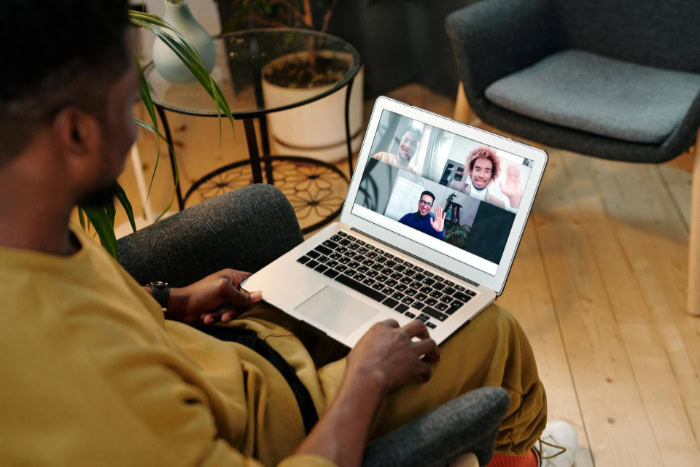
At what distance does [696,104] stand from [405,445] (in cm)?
120

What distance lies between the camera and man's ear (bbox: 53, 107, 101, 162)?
56 cm

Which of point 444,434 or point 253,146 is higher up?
point 444,434

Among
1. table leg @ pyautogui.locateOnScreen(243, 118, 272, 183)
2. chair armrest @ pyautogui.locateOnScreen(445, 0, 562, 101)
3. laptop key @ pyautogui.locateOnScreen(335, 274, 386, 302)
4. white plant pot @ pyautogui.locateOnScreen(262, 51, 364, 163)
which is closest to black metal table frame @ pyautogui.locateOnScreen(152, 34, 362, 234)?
table leg @ pyautogui.locateOnScreen(243, 118, 272, 183)

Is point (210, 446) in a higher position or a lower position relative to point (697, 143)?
higher

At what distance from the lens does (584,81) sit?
1.88 m

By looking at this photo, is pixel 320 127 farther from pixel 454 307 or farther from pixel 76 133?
pixel 76 133

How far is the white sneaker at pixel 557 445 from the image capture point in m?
1.33

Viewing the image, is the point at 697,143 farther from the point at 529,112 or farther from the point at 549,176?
the point at 549,176

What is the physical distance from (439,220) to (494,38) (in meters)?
0.96

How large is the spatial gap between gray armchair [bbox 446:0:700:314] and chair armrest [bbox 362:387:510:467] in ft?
3.55

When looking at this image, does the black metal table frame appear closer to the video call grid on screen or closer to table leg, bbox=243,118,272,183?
table leg, bbox=243,118,272,183

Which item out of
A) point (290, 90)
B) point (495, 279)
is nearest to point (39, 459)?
point (495, 279)

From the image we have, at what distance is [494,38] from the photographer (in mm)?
1864

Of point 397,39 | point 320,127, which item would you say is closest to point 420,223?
point 320,127
